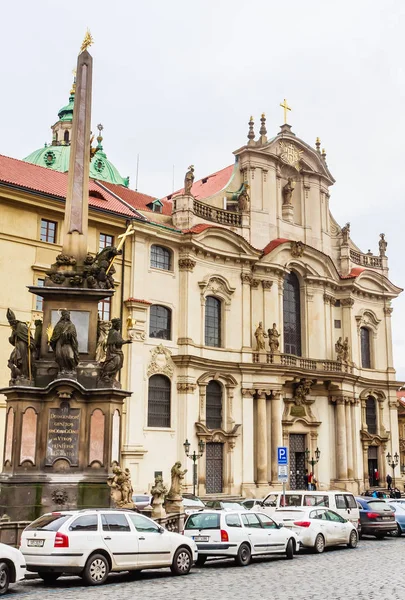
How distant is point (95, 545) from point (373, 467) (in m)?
38.4

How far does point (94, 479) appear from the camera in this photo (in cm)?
1770

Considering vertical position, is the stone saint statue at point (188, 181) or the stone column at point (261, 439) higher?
the stone saint statue at point (188, 181)

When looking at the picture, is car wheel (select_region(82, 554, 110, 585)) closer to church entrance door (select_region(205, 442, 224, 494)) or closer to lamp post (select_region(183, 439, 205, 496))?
lamp post (select_region(183, 439, 205, 496))

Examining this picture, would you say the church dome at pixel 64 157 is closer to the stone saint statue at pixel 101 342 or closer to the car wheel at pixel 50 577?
the stone saint statue at pixel 101 342

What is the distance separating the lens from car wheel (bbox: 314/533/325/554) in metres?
20.3

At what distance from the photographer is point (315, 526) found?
20406 millimetres

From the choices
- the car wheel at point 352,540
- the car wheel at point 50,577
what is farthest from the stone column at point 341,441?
the car wheel at point 50,577

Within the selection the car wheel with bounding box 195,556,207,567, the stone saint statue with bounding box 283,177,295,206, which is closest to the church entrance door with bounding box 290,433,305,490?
the stone saint statue with bounding box 283,177,295,206

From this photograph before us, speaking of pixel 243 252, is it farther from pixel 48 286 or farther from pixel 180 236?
pixel 48 286

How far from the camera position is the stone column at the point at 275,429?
4144 cm

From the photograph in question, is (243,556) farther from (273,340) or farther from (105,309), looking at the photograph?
(273,340)

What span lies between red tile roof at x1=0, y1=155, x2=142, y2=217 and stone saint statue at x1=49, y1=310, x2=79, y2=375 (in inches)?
627

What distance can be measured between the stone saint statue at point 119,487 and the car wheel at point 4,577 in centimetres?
551

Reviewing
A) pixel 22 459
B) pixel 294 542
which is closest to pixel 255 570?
pixel 294 542
